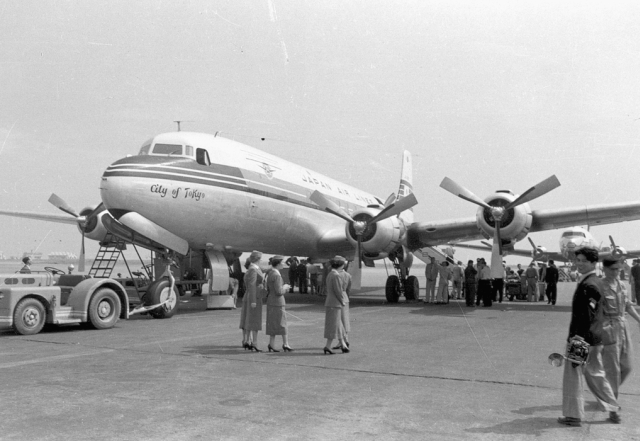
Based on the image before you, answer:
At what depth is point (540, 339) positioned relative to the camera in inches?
405

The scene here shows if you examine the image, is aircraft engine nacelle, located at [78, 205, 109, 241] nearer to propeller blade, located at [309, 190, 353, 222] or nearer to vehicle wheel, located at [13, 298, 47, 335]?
propeller blade, located at [309, 190, 353, 222]

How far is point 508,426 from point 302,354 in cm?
419

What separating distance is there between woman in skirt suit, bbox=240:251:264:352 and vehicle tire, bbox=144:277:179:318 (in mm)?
4758

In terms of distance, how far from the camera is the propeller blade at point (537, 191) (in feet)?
52.7

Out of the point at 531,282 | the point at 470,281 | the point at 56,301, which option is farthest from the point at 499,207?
the point at 56,301

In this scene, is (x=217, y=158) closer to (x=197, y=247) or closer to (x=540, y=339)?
(x=197, y=247)

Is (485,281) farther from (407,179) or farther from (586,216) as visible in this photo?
(407,179)

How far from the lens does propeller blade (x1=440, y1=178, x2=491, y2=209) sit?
17234mm

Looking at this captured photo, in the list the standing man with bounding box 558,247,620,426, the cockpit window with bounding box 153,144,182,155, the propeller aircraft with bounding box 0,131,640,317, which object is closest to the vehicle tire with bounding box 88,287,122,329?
the propeller aircraft with bounding box 0,131,640,317

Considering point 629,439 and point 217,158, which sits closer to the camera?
point 629,439

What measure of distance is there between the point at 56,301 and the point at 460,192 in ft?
A: 38.5

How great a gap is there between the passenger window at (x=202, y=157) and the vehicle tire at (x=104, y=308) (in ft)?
13.7

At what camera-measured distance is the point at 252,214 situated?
1577cm

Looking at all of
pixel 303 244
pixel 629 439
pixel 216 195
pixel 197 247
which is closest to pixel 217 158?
pixel 216 195
